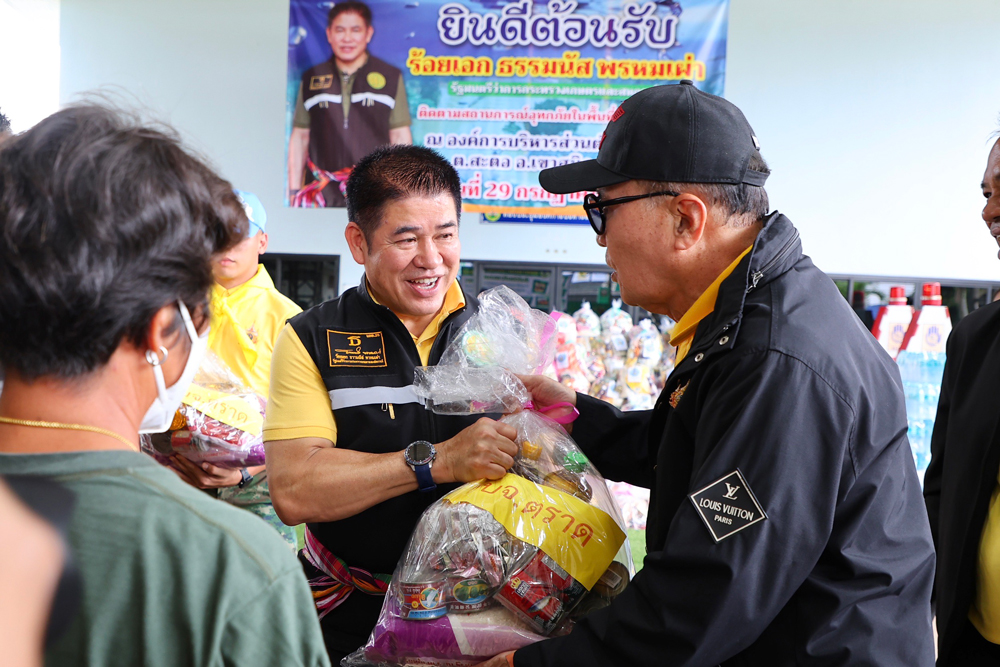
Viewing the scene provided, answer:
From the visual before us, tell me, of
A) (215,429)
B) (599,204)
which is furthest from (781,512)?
(215,429)

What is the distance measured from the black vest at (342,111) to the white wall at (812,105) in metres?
0.52

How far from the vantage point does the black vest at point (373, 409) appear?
162cm

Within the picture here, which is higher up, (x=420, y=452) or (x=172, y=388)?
(x=172, y=388)

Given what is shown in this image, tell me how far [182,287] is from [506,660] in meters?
0.82

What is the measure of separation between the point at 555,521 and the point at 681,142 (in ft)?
2.37

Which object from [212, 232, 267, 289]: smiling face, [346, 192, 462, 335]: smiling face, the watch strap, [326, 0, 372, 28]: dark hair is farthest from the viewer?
[326, 0, 372, 28]: dark hair

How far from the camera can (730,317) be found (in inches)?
46.2

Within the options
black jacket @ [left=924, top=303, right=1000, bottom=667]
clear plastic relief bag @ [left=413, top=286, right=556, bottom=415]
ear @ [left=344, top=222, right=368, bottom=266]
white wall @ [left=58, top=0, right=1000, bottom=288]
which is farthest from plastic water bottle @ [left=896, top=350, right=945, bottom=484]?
ear @ [left=344, top=222, right=368, bottom=266]

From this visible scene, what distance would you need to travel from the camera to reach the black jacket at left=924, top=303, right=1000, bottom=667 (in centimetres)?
166

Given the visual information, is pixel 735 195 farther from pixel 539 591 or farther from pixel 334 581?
pixel 334 581

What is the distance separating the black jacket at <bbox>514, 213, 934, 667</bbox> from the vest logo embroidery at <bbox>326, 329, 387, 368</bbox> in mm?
754

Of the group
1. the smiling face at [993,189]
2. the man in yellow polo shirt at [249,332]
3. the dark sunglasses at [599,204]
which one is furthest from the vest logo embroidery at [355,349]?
the smiling face at [993,189]

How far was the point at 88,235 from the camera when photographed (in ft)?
2.40

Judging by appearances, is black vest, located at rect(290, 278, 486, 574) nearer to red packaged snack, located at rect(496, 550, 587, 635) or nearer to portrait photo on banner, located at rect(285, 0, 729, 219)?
red packaged snack, located at rect(496, 550, 587, 635)
